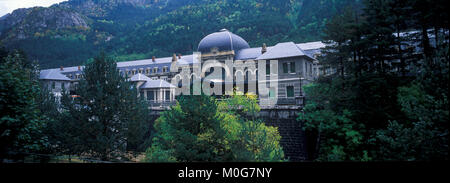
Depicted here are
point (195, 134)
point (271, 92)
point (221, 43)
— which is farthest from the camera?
point (221, 43)

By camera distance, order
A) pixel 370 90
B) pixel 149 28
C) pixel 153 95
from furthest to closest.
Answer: pixel 149 28
pixel 153 95
pixel 370 90

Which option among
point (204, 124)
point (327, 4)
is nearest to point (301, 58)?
point (204, 124)

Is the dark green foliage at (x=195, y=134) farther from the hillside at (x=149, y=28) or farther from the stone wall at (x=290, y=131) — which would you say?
the hillside at (x=149, y=28)

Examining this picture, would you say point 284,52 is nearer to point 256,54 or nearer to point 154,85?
point 256,54

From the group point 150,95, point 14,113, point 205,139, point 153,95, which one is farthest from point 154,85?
point 14,113

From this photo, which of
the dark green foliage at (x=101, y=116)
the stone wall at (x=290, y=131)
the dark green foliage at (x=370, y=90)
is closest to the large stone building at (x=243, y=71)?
the stone wall at (x=290, y=131)

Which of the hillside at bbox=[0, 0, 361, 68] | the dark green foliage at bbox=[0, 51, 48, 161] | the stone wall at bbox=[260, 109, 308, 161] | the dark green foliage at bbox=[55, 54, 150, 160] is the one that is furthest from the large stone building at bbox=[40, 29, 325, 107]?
the hillside at bbox=[0, 0, 361, 68]

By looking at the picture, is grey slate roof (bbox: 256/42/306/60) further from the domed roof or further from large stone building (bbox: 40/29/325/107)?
the domed roof
